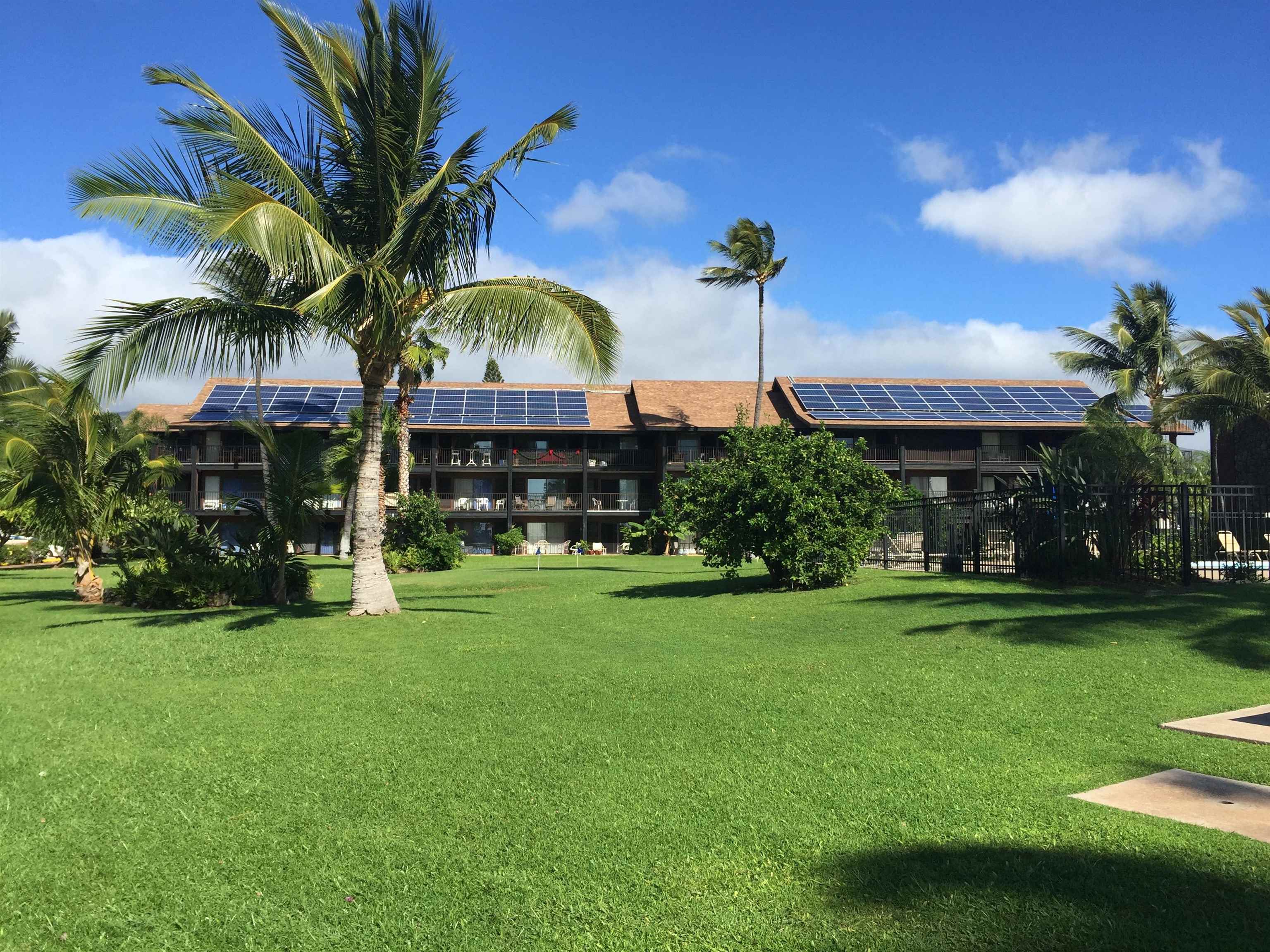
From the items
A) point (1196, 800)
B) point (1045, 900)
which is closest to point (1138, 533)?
point (1196, 800)

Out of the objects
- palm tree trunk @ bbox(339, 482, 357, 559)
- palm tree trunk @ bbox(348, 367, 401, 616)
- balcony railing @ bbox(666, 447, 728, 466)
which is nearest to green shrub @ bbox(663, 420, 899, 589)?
palm tree trunk @ bbox(348, 367, 401, 616)

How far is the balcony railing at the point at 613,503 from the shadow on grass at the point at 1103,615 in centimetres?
3198

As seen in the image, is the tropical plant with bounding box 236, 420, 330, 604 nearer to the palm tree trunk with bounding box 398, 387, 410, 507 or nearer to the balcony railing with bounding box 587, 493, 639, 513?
the palm tree trunk with bounding box 398, 387, 410, 507

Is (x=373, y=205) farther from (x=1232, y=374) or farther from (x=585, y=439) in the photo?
(x=585, y=439)

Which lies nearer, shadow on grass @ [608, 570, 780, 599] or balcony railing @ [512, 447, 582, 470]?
shadow on grass @ [608, 570, 780, 599]

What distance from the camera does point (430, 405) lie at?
46375 millimetres

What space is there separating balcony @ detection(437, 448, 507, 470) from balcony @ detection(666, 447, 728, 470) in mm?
7972

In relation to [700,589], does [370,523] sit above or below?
above

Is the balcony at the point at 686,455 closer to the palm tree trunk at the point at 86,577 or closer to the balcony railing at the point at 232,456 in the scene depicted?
the balcony railing at the point at 232,456

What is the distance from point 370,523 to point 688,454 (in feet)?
105

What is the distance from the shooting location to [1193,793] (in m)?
4.75

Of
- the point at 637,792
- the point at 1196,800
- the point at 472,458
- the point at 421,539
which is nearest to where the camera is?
the point at 1196,800

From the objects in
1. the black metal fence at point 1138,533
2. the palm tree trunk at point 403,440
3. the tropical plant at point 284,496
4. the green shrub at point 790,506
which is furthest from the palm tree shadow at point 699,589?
the palm tree trunk at point 403,440

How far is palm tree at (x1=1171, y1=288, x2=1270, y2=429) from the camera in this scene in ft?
74.6
